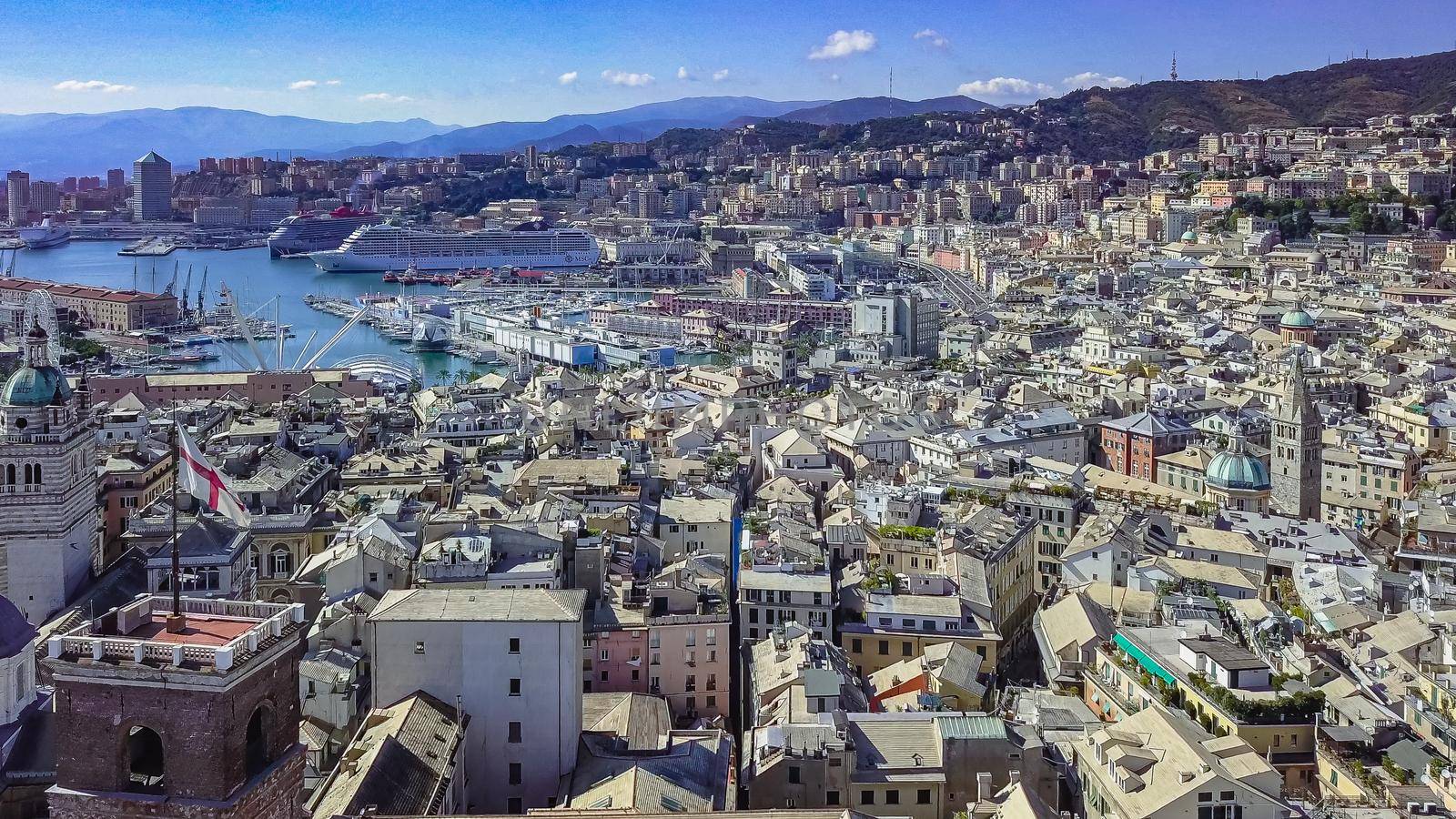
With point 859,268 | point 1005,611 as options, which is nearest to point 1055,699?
point 1005,611

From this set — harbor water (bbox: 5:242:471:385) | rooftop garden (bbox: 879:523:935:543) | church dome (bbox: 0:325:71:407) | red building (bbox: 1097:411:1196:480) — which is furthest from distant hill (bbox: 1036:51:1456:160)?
church dome (bbox: 0:325:71:407)

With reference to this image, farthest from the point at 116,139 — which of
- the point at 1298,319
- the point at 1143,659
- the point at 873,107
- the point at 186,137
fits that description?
the point at 1143,659

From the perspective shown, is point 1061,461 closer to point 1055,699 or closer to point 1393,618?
point 1393,618

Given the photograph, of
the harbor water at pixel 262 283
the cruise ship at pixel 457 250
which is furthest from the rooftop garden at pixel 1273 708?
the cruise ship at pixel 457 250

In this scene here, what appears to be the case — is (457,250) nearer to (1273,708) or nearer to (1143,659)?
(1143,659)

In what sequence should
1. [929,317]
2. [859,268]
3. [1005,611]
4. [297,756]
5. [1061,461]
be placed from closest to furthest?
[297,756] → [1005,611] → [1061,461] → [929,317] → [859,268]
